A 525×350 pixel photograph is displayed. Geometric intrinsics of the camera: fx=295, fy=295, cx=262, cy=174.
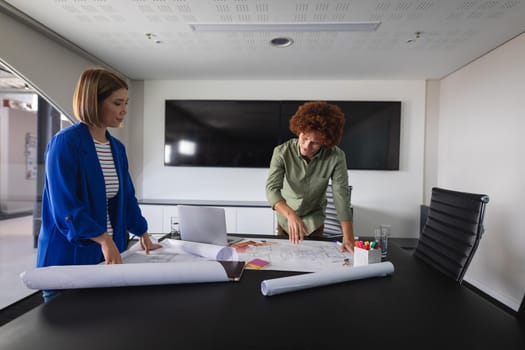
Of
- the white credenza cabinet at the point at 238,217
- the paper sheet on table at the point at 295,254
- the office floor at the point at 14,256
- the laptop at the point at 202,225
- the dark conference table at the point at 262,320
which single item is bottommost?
the office floor at the point at 14,256

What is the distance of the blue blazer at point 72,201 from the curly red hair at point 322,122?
3.38 ft

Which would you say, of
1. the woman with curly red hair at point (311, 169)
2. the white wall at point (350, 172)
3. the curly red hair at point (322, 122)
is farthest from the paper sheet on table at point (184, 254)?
the white wall at point (350, 172)

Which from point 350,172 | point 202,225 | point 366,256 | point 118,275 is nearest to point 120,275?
point 118,275

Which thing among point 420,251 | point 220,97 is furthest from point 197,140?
point 420,251

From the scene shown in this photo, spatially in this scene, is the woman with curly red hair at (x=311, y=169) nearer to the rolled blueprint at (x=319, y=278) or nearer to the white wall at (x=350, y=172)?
the rolled blueprint at (x=319, y=278)

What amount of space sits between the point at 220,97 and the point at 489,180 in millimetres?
3192

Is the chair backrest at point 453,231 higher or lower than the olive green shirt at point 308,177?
lower

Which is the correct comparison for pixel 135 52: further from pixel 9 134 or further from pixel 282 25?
pixel 9 134

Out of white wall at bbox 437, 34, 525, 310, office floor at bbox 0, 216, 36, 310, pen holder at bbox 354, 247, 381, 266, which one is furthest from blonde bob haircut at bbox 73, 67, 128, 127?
white wall at bbox 437, 34, 525, 310

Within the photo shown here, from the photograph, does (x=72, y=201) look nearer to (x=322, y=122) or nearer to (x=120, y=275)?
(x=120, y=275)

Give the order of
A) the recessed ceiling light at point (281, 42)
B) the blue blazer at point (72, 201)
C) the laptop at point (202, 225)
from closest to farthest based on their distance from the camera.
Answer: the blue blazer at point (72, 201), the laptop at point (202, 225), the recessed ceiling light at point (281, 42)

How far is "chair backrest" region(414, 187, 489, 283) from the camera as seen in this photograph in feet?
3.97

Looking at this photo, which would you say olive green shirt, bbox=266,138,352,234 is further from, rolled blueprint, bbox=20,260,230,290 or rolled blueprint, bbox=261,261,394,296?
rolled blueprint, bbox=20,260,230,290

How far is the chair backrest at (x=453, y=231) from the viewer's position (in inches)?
47.6
